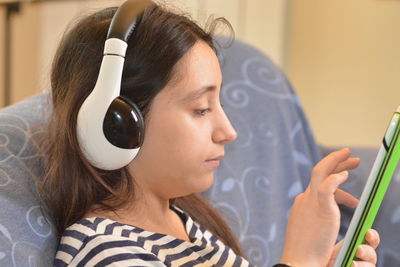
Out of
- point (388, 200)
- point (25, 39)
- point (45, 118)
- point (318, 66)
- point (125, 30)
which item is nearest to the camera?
point (125, 30)

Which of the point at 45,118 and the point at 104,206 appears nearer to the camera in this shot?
the point at 104,206

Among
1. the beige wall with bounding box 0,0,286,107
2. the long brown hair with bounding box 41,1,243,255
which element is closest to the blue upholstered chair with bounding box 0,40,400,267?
the long brown hair with bounding box 41,1,243,255

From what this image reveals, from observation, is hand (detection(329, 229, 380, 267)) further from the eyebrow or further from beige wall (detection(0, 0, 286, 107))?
beige wall (detection(0, 0, 286, 107))

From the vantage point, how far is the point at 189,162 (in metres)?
0.91

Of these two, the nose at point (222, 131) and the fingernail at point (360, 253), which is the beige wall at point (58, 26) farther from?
the fingernail at point (360, 253)

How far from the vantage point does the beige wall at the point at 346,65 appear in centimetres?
237

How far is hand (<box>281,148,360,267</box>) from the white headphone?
210 mm

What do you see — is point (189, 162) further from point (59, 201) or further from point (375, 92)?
point (375, 92)

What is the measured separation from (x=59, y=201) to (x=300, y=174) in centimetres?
65

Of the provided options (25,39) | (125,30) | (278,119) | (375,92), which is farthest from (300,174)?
(25,39)

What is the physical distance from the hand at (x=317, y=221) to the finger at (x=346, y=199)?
7 cm

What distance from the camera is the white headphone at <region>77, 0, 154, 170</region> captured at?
834 mm

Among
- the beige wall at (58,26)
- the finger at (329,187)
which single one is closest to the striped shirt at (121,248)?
the finger at (329,187)

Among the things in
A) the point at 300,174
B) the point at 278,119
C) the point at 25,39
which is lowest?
the point at 25,39
